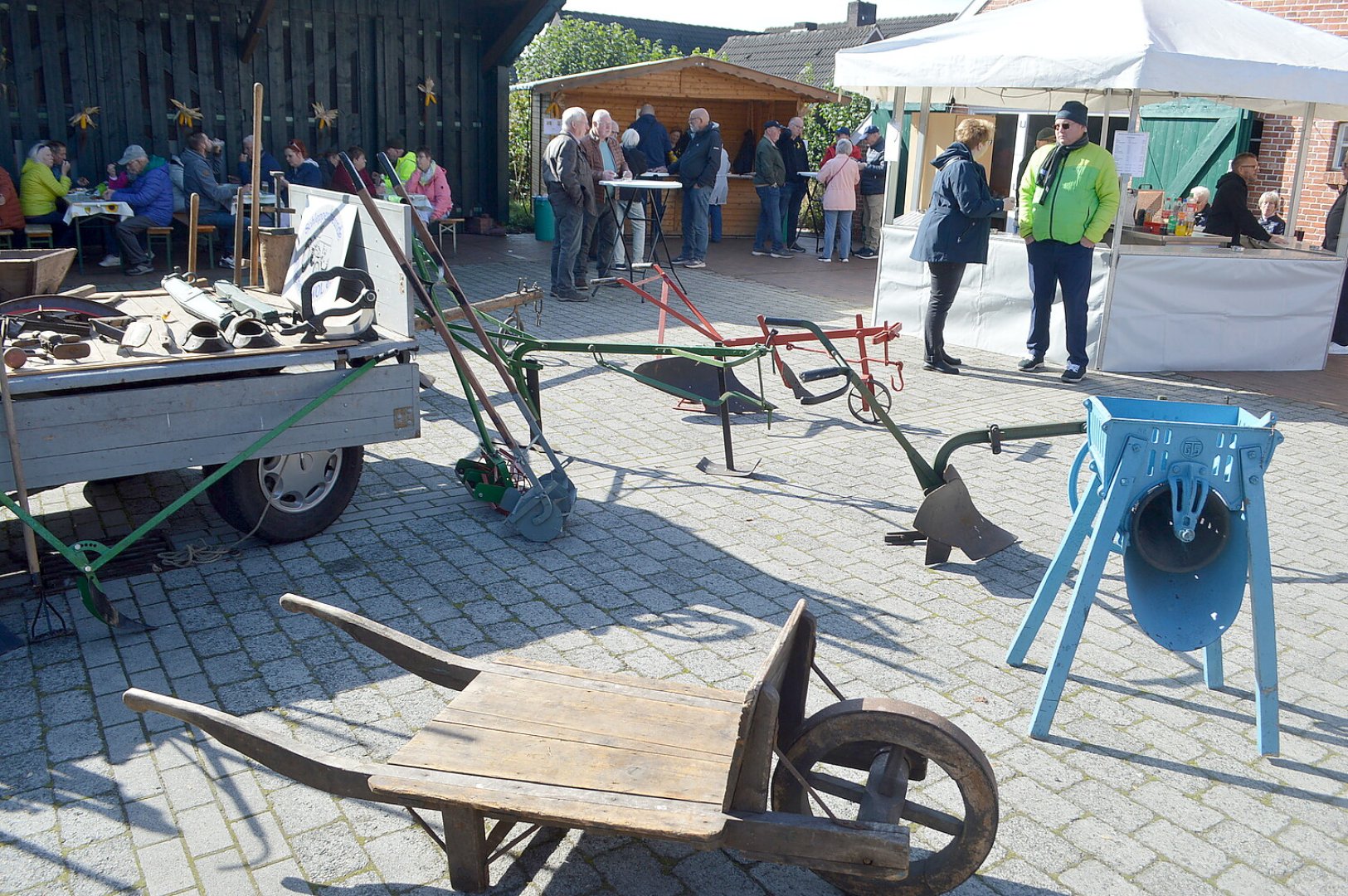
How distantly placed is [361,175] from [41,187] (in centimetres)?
349

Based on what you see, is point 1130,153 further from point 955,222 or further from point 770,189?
point 770,189

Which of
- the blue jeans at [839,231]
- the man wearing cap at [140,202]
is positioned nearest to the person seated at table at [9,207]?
the man wearing cap at [140,202]

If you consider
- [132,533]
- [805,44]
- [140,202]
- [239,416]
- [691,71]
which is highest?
[805,44]

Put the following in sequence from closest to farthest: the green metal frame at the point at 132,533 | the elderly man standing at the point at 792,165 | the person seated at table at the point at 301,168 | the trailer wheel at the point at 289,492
Answer: the green metal frame at the point at 132,533 → the trailer wheel at the point at 289,492 → the person seated at table at the point at 301,168 → the elderly man standing at the point at 792,165

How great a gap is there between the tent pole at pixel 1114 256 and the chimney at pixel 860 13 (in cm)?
3097

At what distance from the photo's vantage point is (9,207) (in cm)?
1157

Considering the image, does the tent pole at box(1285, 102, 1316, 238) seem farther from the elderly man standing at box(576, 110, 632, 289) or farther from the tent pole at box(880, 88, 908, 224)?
the elderly man standing at box(576, 110, 632, 289)

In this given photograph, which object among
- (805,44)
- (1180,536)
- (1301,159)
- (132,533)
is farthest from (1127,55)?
(805,44)

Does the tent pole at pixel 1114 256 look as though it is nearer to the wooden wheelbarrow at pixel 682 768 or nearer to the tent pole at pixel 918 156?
the tent pole at pixel 918 156

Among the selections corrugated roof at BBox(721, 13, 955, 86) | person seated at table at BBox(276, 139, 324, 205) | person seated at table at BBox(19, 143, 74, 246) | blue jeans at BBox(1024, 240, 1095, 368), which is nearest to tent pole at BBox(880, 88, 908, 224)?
blue jeans at BBox(1024, 240, 1095, 368)

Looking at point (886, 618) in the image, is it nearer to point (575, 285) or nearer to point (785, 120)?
point (575, 285)

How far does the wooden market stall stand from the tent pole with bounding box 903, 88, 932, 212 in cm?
558

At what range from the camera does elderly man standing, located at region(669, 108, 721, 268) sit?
1422cm

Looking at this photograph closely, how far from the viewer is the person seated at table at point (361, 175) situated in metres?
13.6
